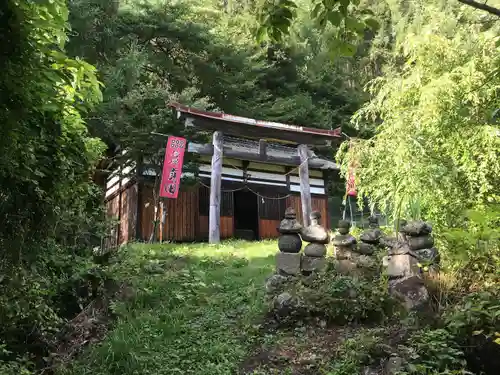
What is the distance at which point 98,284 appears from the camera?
6746 millimetres

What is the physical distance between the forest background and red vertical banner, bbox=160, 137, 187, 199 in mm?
825

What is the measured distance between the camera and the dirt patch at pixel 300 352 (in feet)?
16.1

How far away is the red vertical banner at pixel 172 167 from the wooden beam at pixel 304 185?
4.43 meters

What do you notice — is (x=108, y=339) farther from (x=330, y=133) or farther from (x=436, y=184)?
(x=330, y=133)

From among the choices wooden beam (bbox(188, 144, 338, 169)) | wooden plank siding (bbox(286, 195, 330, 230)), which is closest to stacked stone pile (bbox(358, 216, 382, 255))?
wooden beam (bbox(188, 144, 338, 169))

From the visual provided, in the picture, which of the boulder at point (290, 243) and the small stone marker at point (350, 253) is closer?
the small stone marker at point (350, 253)

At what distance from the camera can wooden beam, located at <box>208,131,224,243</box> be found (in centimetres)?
1355

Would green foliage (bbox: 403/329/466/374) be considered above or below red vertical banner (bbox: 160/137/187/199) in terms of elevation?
below

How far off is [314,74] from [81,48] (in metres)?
11.2

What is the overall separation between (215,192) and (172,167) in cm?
145

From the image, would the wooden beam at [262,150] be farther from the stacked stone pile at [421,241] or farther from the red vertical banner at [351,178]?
the stacked stone pile at [421,241]

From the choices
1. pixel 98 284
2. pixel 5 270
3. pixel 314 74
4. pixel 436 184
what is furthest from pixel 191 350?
pixel 314 74

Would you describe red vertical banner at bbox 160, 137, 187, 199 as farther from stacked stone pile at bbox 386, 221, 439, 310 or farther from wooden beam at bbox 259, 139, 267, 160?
stacked stone pile at bbox 386, 221, 439, 310

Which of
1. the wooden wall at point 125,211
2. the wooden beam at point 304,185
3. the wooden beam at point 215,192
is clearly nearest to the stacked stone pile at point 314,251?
the wooden beam at point 215,192
